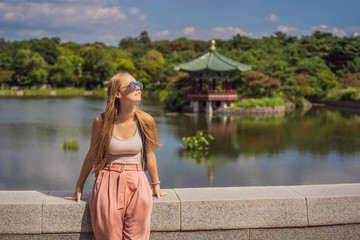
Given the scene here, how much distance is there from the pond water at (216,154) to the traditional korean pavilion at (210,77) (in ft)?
16.9

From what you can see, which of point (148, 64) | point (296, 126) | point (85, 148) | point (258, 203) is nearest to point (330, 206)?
point (258, 203)

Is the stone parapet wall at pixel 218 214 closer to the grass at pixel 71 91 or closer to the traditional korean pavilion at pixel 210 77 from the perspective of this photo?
the traditional korean pavilion at pixel 210 77

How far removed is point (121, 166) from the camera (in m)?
2.26

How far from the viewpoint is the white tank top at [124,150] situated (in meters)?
2.29

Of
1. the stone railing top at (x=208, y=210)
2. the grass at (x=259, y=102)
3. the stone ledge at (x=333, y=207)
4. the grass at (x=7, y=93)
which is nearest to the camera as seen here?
the stone railing top at (x=208, y=210)

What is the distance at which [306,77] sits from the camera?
30828 millimetres

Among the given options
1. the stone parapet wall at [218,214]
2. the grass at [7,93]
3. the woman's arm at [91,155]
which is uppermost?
the woman's arm at [91,155]

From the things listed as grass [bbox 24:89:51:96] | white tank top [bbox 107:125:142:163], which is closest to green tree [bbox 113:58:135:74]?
grass [bbox 24:89:51:96]

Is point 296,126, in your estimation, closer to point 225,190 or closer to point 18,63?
point 225,190

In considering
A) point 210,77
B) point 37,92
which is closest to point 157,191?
point 210,77

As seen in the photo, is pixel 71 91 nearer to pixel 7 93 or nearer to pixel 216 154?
pixel 7 93

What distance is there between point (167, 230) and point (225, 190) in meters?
0.46

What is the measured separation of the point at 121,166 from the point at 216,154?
8.79 metres

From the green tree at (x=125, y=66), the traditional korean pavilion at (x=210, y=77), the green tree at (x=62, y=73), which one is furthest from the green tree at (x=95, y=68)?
the traditional korean pavilion at (x=210, y=77)
